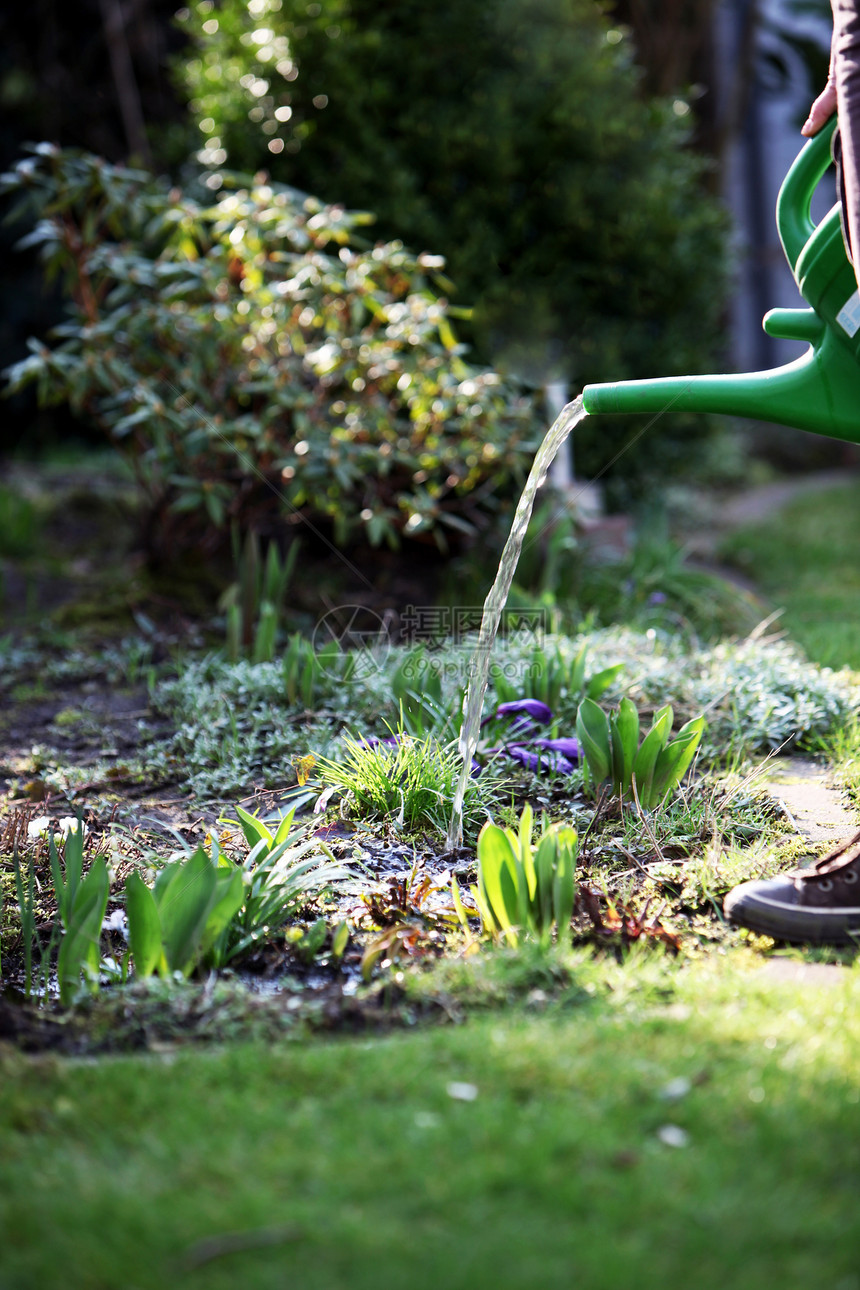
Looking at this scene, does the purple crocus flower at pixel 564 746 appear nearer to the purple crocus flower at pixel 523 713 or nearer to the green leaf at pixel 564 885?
the purple crocus flower at pixel 523 713

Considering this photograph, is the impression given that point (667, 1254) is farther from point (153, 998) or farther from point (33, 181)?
point (33, 181)

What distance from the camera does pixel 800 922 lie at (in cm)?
177

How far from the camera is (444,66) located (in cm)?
456

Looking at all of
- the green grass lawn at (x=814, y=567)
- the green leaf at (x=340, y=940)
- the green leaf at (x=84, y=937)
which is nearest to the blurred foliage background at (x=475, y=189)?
the green grass lawn at (x=814, y=567)

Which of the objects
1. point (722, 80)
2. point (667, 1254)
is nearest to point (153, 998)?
point (667, 1254)

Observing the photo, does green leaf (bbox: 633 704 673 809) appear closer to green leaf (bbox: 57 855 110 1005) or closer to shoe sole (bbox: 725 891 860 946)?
shoe sole (bbox: 725 891 860 946)

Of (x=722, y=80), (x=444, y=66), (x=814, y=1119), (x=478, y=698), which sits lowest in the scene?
(x=814, y=1119)

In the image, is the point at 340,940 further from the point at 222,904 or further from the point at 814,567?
the point at 814,567

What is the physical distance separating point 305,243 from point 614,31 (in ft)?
7.25

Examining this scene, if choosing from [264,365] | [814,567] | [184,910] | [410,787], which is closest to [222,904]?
[184,910]

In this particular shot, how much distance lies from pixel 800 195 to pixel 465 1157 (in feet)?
6.00

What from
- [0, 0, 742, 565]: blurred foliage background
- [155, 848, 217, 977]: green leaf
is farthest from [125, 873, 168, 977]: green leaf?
[0, 0, 742, 565]: blurred foliage background

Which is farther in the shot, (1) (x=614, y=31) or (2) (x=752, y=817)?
(1) (x=614, y=31)

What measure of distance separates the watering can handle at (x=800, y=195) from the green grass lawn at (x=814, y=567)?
1.67 meters
